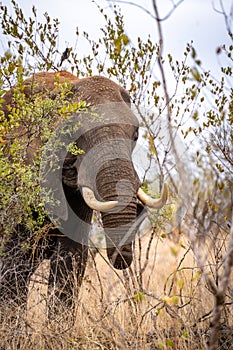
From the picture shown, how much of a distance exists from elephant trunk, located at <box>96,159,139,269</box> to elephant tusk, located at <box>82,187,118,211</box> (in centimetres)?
5

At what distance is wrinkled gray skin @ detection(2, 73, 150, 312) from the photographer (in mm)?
4820

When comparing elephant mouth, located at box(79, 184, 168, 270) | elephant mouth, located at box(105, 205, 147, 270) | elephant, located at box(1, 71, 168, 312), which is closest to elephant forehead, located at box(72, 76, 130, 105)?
elephant, located at box(1, 71, 168, 312)

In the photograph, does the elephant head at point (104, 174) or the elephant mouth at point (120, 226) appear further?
the elephant head at point (104, 174)

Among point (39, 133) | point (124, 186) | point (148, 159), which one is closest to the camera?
point (39, 133)

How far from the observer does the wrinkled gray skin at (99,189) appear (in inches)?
190

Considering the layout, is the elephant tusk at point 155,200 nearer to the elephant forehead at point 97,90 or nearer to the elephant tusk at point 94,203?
the elephant tusk at point 94,203

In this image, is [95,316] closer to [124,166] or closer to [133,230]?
[133,230]

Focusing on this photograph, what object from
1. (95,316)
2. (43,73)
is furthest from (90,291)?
(43,73)

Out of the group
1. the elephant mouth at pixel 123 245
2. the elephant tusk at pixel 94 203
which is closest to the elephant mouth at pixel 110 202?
the elephant tusk at pixel 94 203

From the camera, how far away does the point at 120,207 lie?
4863mm

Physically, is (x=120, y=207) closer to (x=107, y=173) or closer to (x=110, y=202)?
(x=110, y=202)

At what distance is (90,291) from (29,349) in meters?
1.53

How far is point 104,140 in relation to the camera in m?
5.39

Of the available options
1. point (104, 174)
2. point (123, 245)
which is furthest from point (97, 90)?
point (123, 245)
